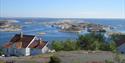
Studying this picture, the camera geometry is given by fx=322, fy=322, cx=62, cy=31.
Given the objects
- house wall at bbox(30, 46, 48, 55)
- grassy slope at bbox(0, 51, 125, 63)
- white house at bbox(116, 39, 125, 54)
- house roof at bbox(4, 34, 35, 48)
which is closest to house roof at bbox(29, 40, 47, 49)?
house wall at bbox(30, 46, 48, 55)

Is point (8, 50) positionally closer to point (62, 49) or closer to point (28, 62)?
point (62, 49)

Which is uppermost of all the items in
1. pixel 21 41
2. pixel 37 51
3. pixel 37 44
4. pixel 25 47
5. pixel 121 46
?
pixel 21 41

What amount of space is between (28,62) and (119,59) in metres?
15.7

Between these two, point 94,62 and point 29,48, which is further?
point 29,48

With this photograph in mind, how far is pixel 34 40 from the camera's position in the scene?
4212cm

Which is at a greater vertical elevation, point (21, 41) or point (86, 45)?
point (21, 41)

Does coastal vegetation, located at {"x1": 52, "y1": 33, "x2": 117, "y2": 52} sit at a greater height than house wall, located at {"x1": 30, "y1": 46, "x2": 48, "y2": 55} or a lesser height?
greater

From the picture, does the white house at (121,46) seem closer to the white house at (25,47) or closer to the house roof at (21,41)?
the white house at (25,47)

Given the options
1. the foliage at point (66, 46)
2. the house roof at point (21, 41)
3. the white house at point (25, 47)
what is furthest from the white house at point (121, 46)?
the house roof at point (21, 41)

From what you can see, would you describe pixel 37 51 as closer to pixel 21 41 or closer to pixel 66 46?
pixel 21 41

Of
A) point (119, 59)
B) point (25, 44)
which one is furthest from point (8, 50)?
point (119, 59)

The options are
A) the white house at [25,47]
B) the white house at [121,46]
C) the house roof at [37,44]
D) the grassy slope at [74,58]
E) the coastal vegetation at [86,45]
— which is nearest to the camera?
the grassy slope at [74,58]

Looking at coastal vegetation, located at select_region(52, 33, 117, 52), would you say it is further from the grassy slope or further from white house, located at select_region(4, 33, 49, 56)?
the grassy slope

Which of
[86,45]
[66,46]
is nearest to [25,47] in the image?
[66,46]
